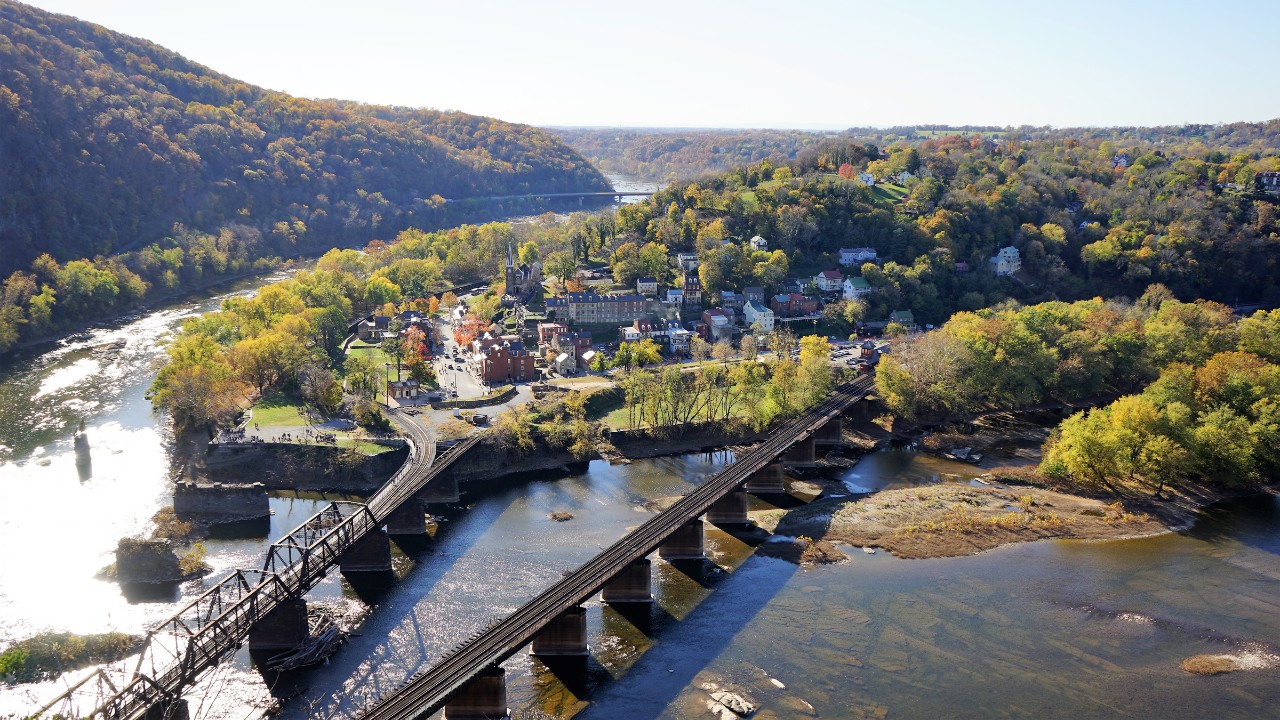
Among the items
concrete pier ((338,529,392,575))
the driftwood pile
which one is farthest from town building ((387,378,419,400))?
the driftwood pile

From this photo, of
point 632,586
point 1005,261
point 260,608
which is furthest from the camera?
point 1005,261

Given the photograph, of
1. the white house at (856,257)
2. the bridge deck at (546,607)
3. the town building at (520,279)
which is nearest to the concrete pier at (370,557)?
the bridge deck at (546,607)

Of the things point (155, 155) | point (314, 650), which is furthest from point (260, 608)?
point (155, 155)

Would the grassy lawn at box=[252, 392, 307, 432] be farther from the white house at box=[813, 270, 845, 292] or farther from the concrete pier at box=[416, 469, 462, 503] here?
the white house at box=[813, 270, 845, 292]

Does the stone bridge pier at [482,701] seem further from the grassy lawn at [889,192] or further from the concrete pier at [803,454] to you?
the grassy lawn at [889,192]

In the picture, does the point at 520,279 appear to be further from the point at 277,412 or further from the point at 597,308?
the point at 277,412

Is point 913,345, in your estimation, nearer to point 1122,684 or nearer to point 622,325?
point 622,325

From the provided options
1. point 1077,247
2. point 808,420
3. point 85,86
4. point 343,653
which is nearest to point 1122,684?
point 808,420
